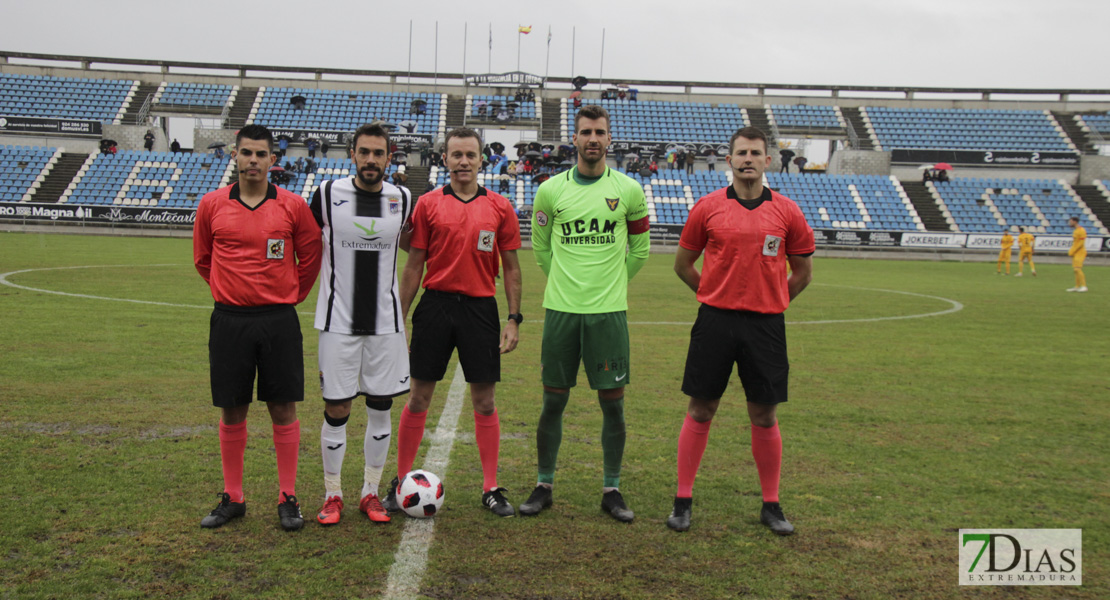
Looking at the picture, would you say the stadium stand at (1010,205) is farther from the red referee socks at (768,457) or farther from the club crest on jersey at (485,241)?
the club crest on jersey at (485,241)

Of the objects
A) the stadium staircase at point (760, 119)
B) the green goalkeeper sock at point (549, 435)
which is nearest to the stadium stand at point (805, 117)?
the stadium staircase at point (760, 119)

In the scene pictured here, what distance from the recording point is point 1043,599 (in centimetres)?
350

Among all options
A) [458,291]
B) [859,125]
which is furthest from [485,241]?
[859,125]

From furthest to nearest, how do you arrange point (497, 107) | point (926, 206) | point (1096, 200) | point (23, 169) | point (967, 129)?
point (497, 107)
point (967, 129)
point (1096, 200)
point (926, 206)
point (23, 169)

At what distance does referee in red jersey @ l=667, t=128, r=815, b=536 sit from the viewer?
14.2 feet

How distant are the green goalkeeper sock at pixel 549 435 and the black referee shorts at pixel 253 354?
1417 mm

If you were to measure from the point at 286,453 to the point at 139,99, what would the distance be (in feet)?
170

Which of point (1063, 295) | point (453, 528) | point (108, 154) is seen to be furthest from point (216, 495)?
point (108, 154)

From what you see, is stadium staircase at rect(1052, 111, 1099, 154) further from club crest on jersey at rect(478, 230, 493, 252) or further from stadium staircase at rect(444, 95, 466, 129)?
club crest on jersey at rect(478, 230, 493, 252)

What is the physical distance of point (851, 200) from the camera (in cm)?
4316

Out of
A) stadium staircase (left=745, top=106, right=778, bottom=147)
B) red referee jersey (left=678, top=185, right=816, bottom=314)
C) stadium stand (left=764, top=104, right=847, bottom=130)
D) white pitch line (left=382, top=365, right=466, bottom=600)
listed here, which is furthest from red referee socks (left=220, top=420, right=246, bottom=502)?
stadium stand (left=764, top=104, right=847, bottom=130)

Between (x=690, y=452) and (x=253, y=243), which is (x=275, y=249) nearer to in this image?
(x=253, y=243)

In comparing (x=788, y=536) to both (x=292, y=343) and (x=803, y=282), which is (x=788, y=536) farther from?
(x=292, y=343)

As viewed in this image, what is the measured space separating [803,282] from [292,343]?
2941mm
